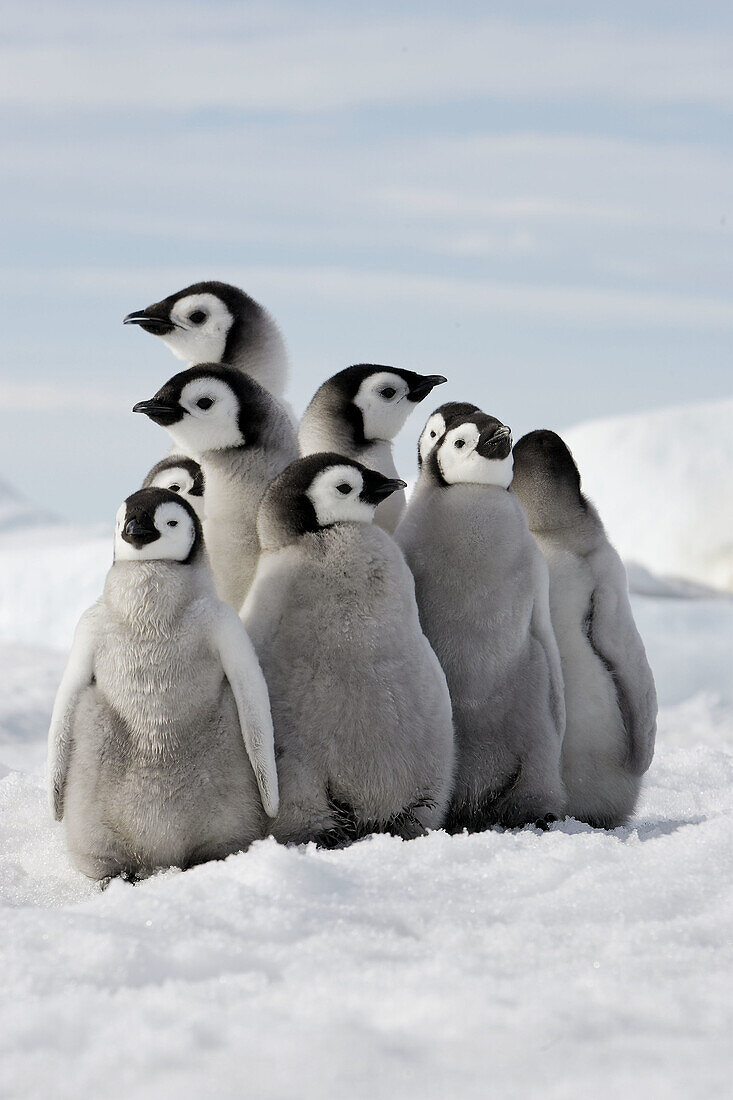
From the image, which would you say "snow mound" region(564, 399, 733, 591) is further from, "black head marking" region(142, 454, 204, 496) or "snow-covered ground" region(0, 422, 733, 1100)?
"snow-covered ground" region(0, 422, 733, 1100)

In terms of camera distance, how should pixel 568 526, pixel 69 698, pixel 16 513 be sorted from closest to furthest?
pixel 69 698, pixel 568 526, pixel 16 513

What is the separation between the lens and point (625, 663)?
3.36 meters

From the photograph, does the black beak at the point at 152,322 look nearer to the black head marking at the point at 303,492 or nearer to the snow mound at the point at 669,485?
the black head marking at the point at 303,492

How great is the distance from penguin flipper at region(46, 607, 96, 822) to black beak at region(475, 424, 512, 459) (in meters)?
1.04

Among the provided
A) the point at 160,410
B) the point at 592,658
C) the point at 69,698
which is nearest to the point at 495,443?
the point at 592,658

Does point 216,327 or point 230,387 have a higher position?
point 216,327

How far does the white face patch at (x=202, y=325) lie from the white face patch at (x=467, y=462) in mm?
918

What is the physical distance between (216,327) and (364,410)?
66 centimetres

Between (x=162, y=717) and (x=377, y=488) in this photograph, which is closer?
(x=162, y=717)

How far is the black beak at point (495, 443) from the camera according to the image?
3.11m

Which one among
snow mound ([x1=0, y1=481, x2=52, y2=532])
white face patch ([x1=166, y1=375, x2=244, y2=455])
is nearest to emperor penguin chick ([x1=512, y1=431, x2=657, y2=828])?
white face patch ([x1=166, y1=375, x2=244, y2=455])

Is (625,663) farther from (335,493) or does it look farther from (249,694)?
(249,694)

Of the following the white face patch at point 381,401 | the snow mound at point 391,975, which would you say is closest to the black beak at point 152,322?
the white face patch at point 381,401

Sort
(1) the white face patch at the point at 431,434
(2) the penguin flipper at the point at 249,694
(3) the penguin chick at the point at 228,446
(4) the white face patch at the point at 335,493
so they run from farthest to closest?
(1) the white face patch at the point at 431,434 < (3) the penguin chick at the point at 228,446 < (4) the white face patch at the point at 335,493 < (2) the penguin flipper at the point at 249,694
